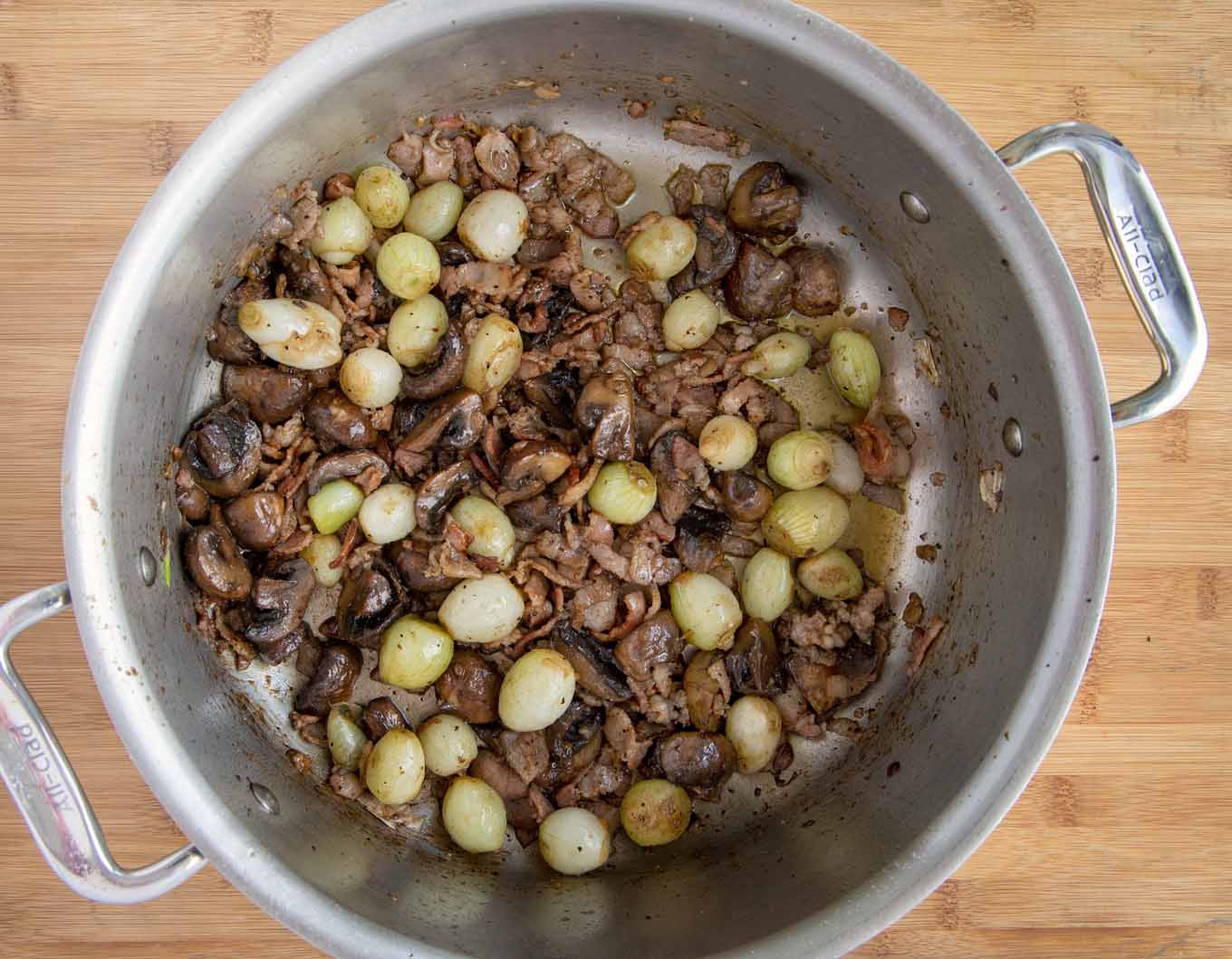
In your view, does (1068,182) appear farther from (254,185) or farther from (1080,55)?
(254,185)

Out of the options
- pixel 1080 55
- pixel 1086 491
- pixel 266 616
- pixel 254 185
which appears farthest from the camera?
pixel 1080 55

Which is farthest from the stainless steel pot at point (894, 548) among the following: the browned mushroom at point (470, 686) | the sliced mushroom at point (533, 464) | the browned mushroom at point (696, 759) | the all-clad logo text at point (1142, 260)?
the sliced mushroom at point (533, 464)

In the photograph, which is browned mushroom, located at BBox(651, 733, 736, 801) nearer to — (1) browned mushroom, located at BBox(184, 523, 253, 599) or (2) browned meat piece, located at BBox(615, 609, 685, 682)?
(2) browned meat piece, located at BBox(615, 609, 685, 682)

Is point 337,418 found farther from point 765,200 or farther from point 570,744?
point 765,200

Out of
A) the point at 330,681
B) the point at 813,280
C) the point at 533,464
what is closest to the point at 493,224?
the point at 533,464

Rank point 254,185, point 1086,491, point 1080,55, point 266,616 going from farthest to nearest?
point 1080,55
point 266,616
point 254,185
point 1086,491

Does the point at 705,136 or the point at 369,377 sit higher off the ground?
the point at 705,136

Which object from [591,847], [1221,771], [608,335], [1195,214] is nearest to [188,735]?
[591,847]

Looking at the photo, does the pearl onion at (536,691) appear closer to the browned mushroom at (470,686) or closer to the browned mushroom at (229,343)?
the browned mushroom at (470,686)
